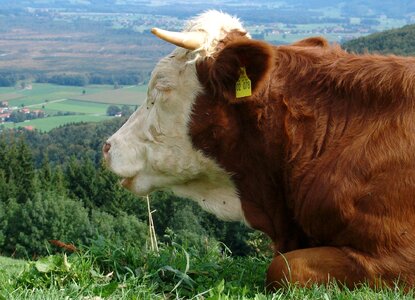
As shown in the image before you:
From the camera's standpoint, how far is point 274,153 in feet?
16.9

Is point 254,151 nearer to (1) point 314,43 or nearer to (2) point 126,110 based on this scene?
(1) point 314,43

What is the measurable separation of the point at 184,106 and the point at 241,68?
574 mm

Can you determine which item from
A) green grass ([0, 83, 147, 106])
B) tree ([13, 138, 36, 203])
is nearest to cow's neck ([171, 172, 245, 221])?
tree ([13, 138, 36, 203])

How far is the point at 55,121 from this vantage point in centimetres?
A: 11619

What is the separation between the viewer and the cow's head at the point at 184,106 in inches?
202

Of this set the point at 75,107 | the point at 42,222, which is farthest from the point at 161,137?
the point at 75,107

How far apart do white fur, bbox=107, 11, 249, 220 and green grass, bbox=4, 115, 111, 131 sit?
106 m

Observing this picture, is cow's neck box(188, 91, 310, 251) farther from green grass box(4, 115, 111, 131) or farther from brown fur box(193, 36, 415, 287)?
green grass box(4, 115, 111, 131)

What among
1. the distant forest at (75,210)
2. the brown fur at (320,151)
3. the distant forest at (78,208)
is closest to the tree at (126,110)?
the distant forest at (78,208)

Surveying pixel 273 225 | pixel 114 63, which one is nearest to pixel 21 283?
pixel 273 225

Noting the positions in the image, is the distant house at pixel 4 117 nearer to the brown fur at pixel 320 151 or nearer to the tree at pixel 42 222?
the tree at pixel 42 222

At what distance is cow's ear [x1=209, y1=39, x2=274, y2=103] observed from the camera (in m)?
5.01

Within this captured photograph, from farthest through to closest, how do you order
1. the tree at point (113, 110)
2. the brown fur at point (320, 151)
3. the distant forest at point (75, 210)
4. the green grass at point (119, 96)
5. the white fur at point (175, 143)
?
the green grass at point (119, 96)
the tree at point (113, 110)
the distant forest at point (75, 210)
the white fur at point (175, 143)
the brown fur at point (320, 151)

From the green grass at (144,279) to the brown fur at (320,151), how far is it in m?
0.26
